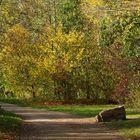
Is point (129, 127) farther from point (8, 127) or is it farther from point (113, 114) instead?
point (8, 127)

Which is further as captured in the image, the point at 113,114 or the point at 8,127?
the point at 113,114

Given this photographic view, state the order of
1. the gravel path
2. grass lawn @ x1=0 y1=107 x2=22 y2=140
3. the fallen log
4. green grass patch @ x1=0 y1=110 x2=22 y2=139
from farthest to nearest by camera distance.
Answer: the fallen log → green grass patch @ x1=0 y1=110 x2=22 y2=139 → the gravel path → grass lawn @ x1=0 y1=107 x2=22 y2=140

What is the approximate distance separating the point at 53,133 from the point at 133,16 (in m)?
6.71

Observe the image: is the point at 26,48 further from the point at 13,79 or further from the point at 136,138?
the point at 136,138

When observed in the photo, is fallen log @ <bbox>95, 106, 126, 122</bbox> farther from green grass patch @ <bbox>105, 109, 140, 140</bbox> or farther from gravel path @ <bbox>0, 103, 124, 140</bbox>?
green grass patch @ <bbox>105, 109, 140, 140</bbox>

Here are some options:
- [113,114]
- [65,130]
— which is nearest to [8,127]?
[65,130]

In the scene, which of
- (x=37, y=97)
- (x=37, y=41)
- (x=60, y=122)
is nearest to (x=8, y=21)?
(x=37, y=41)

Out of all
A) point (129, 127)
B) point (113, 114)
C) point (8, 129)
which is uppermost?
point (113, 114)

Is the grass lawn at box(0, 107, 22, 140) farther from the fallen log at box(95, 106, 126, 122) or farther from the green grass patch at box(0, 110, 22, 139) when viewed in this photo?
the fallen log at box(95, 106, 126, 122)

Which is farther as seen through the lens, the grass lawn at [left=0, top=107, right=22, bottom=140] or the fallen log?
the fallen log

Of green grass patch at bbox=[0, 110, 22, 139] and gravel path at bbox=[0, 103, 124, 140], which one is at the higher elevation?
green grass patch at bbox=[0, 110, 22, 139]

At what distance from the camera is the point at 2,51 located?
58.4 metres

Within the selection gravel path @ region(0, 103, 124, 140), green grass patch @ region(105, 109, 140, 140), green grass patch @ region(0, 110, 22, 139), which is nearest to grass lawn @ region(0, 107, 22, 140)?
green grass patch @ region(0, 110, 22, 139)

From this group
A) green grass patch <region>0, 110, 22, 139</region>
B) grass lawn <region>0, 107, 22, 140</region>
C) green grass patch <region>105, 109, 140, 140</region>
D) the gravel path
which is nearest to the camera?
grass lawn <region>0, 107, 22, 140</region>
